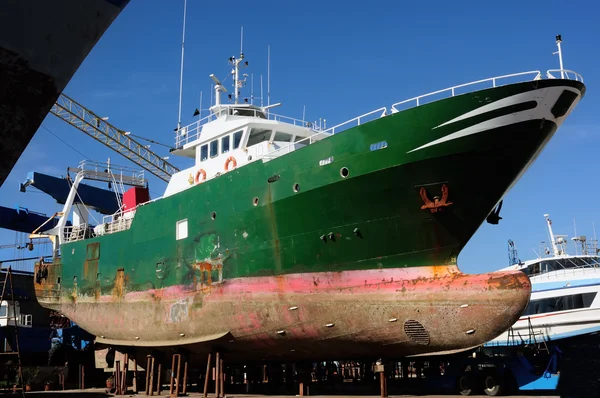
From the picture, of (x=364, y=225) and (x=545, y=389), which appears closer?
(x=364, y=225)

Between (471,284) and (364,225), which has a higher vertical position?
(364,225)

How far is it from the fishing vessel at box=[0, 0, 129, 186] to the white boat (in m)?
17.7

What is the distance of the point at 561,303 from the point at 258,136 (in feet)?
38.1

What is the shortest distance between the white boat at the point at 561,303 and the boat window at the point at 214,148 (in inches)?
452

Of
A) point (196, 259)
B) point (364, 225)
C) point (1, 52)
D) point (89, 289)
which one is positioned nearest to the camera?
point (1, 52)

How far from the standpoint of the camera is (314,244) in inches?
589

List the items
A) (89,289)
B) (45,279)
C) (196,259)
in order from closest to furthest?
(196,259) → (89,289) → (45,279)

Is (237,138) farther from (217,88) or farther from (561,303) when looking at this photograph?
(561,303)

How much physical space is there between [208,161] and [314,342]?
7598mm

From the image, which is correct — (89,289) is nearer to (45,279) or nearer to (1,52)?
(45,279)

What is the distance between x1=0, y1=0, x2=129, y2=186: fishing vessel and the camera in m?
4.75

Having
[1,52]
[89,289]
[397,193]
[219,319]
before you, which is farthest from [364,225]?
[89,289]

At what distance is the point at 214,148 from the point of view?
19.9 metres

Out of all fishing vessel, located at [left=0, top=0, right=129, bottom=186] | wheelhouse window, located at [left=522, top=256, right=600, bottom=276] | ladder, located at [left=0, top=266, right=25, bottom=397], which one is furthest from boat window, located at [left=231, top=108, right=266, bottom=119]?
fishing vessel, located at [left=0, top=0, right=129, bottom=186]
